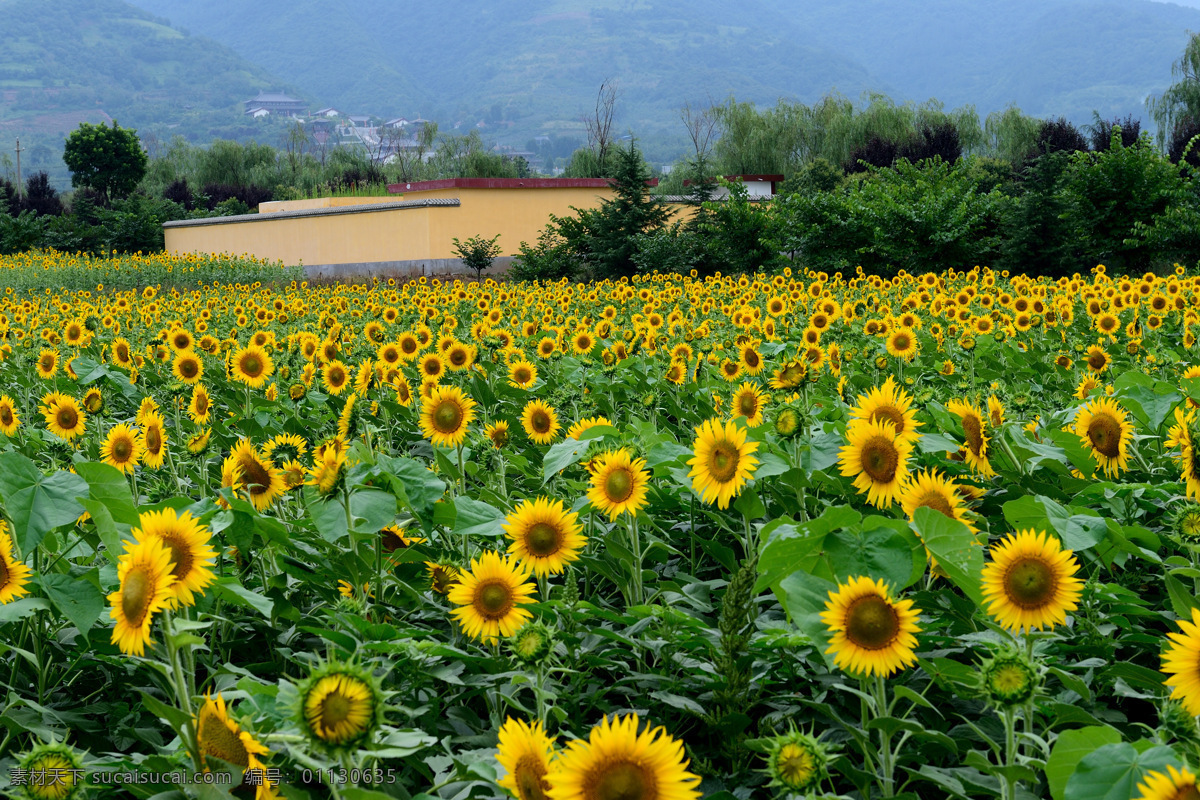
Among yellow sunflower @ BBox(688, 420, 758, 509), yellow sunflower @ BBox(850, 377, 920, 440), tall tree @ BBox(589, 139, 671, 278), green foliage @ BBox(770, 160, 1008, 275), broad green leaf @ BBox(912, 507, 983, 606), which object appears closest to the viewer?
broad green leaf @ BBox(912, 507, 983, 606)

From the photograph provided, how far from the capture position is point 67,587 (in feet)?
5.44

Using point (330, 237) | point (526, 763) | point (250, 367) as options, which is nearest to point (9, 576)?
point (526, 763)

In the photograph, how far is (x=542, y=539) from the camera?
75.1 inches

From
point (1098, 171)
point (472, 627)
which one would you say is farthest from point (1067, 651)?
point (1098, 171)

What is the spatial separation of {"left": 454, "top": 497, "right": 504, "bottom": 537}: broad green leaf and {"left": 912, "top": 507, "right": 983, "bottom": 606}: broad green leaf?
0.88 metres

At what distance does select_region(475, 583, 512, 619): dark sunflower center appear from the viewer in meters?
1.69

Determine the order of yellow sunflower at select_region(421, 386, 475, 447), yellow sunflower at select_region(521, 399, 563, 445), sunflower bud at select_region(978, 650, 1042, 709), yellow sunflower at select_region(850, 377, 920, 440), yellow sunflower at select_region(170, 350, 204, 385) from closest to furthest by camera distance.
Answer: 1. sunflower bud at select_region(978, 650, 1042, 709)
2. yellow sunflower at select_region(850, 377, 920, 440)
3. yellow sunflower at select_region(421, 386, 475, 447)
4. yellow sunflower at select_region(521, 399, 563, 445)
5. yellow sunflower at select_region(170, 350, 204, 385)

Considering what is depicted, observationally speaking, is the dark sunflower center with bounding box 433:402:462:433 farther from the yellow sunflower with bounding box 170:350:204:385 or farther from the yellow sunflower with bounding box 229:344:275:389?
the yellow sunflower with bounding box 170:350:204:385

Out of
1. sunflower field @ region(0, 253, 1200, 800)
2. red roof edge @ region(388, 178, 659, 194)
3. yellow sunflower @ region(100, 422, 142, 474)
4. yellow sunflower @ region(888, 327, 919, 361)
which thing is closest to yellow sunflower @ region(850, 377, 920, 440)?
sunflower field @ region(0, 253, 1200, 800)

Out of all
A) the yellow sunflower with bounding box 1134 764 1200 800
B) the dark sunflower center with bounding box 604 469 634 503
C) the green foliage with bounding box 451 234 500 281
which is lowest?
the yellow sunflower with bounding box 1134 764 1200 800

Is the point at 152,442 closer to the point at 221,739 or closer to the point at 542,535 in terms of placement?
the point at 542,535

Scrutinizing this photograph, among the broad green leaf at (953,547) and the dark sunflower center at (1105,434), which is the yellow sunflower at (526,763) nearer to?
the broad green leaf at (953,547)

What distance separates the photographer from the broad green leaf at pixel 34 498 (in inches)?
62.9

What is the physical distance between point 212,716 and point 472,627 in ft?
1.62
